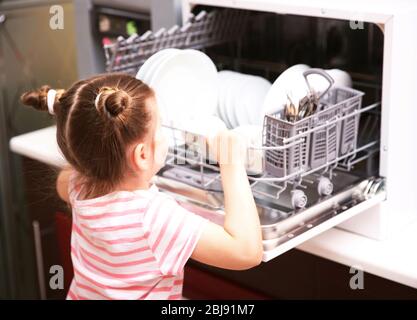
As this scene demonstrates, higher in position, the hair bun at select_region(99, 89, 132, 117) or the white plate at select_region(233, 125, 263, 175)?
the hair bun at select_region(99, 89, 132, 117)

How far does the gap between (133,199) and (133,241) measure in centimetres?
6

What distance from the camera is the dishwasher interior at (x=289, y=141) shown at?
1148mm

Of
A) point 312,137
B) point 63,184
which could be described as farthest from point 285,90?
point 63,184

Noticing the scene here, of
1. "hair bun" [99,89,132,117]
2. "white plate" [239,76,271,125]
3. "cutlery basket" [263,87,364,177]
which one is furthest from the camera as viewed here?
"white plate" [239,76,271,125]

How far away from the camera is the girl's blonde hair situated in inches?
40.4

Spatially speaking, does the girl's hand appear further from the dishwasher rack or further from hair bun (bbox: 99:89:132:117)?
hair bun (bbox: 99:89:132:117)

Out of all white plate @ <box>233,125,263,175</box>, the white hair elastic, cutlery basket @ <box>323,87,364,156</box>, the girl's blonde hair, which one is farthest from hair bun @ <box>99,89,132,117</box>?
cutlery basket @ <box>323,87,364,156</box>

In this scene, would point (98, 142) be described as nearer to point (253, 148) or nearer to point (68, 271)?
point (253, 148)

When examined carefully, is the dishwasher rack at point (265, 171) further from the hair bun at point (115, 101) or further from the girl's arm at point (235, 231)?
the hair bun at point (115, 101)

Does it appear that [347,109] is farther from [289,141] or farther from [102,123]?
[102,123]

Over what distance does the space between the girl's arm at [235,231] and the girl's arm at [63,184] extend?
12.7 inches

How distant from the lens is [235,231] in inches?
41.6
